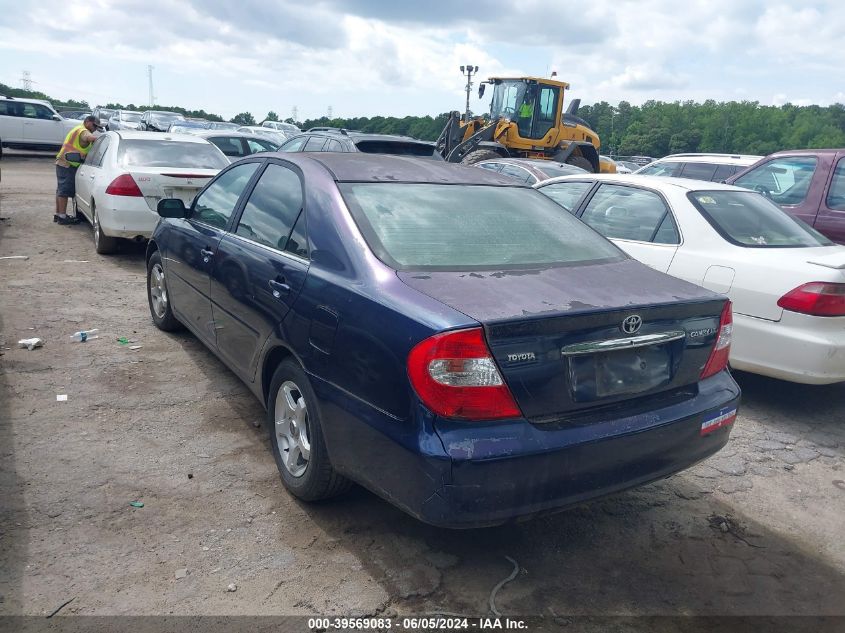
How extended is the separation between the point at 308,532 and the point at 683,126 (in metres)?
77.9

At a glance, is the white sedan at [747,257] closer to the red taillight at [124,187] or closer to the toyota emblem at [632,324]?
the toyota emblem at [632,324]

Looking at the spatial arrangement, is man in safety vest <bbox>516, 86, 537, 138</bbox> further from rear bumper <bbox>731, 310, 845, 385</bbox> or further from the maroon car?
rear bumper <bbox>731, 310, 845, 385</bbox>

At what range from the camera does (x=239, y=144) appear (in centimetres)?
1477

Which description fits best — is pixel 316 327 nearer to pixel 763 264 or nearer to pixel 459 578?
pixel 459 578

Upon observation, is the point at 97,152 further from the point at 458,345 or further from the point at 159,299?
the point at 458,345

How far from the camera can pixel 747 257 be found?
4.75 meters

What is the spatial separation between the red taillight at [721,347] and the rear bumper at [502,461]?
30 centimetres

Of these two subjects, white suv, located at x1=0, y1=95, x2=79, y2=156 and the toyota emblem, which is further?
white suv, located at x1=0, y1=95, x2=79, y2=156

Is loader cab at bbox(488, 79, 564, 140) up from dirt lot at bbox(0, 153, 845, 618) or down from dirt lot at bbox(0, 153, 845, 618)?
up

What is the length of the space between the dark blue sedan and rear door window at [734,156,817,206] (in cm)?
463

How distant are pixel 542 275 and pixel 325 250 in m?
0.98

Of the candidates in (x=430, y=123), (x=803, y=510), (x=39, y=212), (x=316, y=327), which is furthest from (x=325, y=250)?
(x=430, y=123)

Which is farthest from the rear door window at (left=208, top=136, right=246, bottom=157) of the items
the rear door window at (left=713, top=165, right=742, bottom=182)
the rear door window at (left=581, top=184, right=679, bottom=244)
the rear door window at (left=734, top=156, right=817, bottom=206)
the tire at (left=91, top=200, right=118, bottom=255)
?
the rear door window at (left=581, top=184, right=679, bottom=244)

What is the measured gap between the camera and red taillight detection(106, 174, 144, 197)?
7820mm
